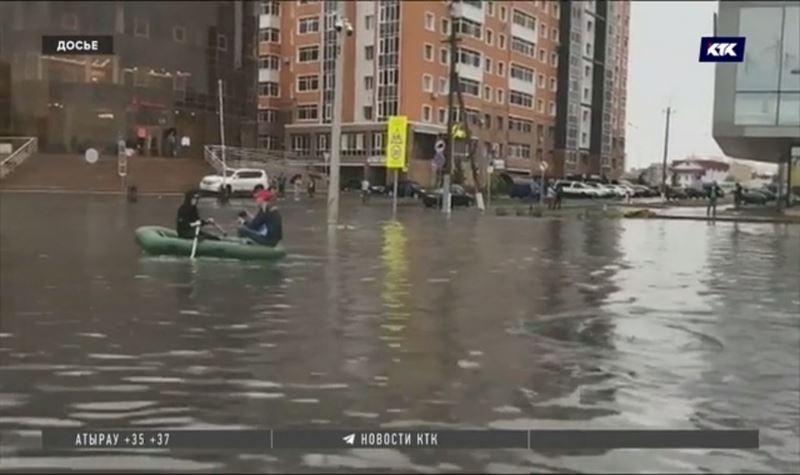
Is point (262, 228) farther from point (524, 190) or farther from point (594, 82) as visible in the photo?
point (524, 190)

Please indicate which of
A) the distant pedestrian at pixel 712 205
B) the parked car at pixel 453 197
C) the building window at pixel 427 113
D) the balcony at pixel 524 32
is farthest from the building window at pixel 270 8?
the parked car at pixel 453 197

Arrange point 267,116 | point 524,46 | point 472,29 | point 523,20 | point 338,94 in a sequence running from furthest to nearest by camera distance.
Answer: point 472,29, point 524,46, point 523,20, point 338,94, point 267,116

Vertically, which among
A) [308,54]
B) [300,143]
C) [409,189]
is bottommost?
[409,189]

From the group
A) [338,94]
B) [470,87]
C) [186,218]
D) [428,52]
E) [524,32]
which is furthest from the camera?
[470,87]

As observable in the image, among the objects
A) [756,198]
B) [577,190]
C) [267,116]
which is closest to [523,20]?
[577,190]

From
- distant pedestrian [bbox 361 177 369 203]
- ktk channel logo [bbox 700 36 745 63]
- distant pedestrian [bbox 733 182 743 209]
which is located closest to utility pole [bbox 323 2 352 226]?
ktk channel logo [bbox 700 36 745 63]

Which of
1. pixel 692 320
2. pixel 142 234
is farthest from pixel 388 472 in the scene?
pixel 142 234

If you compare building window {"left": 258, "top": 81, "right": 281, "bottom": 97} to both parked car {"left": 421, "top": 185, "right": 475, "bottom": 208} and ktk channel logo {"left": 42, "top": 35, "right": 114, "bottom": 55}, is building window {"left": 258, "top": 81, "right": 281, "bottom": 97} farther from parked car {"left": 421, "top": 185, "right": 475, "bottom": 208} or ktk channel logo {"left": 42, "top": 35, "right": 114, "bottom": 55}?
parked car {"left": 421, "top": 185, "right": 475, "bottom": 208}
